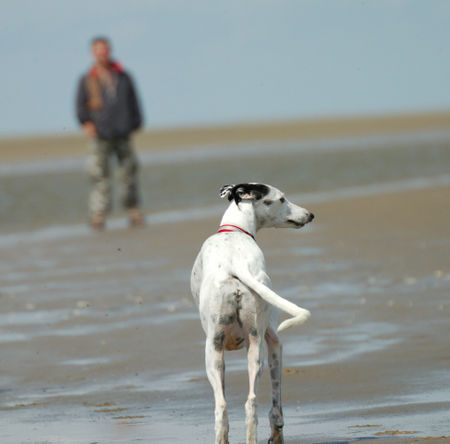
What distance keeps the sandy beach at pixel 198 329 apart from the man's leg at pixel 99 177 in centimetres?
29

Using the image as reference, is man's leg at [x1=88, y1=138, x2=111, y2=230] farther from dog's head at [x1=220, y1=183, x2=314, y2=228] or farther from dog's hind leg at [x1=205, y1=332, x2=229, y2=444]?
dog's hind leg at [x1=205, y1=332, x2=229, y2=444]

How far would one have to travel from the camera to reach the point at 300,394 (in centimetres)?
677

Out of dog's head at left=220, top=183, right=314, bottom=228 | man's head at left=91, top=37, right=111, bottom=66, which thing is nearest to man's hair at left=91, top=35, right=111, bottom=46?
man's head at left=91, top=37, right=111, bottom=66

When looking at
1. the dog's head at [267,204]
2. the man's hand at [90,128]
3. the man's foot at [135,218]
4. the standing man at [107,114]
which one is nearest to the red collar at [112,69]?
the standing man at [107,114]

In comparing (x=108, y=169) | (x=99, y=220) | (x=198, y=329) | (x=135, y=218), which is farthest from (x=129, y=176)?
(x=198, y=329)

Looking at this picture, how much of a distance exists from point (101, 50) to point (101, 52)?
0.03 metres

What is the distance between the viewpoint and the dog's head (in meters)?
6.29

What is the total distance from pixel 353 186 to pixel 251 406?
17.9 metres

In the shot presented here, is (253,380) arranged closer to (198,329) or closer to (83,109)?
(198,329)

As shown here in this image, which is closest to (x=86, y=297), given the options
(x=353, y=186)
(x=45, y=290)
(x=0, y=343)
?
(x=45, y=290)

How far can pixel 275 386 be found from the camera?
5.86 meters

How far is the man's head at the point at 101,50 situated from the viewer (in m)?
15.0

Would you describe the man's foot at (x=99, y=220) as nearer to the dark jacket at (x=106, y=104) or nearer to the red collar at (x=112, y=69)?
the dark jacket at (x=106, y=104)

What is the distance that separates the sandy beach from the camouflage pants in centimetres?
47
